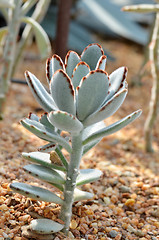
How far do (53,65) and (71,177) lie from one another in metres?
0.30

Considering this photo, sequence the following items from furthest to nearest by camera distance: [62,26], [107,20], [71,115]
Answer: [107,20], [62,26], [71,115]

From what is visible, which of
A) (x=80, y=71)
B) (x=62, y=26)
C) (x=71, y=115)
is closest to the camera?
(x=71, y=115)

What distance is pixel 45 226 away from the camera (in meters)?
0.79

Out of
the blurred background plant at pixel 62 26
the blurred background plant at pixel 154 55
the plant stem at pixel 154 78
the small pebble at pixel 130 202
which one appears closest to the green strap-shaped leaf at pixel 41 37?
the blurred background plant at pixel 62 26

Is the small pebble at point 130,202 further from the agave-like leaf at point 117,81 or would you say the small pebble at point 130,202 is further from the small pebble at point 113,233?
the agave-like leaf at point 117,81

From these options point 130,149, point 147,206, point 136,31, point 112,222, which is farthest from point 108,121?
point 136,31

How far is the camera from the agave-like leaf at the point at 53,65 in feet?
2.67

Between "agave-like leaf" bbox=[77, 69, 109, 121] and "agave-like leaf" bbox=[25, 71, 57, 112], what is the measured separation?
8cm

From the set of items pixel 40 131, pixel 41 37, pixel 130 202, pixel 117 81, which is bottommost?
pixel 130 202

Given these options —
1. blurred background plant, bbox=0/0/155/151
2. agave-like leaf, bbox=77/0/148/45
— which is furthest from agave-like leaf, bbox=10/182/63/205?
agave-like leaf, bbox=77/0/148/45

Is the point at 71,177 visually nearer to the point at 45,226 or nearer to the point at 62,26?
the point at 45,226

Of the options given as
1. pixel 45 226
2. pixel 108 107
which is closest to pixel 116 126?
pixel 108 107

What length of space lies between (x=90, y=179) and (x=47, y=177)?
0.12 m

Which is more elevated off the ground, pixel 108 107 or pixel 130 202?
pixel 108 107
